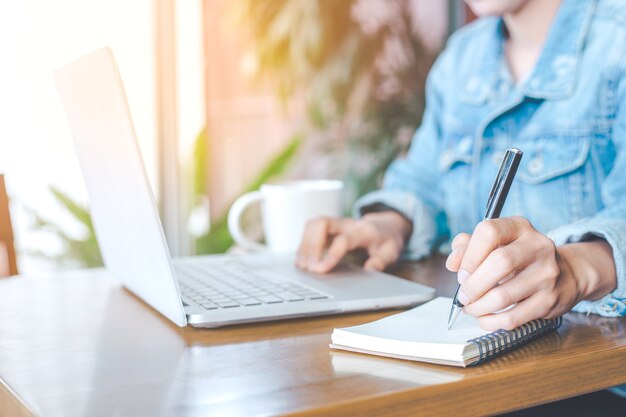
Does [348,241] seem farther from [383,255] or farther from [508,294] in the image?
[508,294]

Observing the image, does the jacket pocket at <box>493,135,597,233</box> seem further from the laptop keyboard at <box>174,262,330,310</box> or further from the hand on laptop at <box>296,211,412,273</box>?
the laptop keyboard at <box>174,262,330,310</box>

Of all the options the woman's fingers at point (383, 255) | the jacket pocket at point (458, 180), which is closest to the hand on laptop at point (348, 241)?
the woman's fingers at point (383, 255)

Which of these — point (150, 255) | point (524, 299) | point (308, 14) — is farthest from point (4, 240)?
point (308, 14)

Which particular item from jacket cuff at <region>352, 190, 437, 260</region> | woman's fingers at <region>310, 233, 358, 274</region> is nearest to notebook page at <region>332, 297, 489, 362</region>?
woman's fingers at <region>310, 233, 358, 274</region>

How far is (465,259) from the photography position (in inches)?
27.1

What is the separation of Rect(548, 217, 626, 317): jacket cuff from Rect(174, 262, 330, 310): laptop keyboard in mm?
282

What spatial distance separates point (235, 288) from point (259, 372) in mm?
275

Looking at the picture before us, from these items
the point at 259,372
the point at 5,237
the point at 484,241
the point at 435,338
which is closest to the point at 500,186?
the point at 484,241

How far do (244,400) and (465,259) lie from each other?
0.26 metres

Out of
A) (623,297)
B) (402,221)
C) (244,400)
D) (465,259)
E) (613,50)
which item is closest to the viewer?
(244,400)

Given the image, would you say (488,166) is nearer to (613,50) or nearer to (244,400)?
(613,50)

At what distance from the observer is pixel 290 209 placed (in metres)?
1.23

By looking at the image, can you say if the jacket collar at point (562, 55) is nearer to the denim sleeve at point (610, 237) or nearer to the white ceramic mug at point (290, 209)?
the denim sleeve at point (610, 237)

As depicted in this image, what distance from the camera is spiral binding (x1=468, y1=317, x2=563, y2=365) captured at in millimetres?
620
